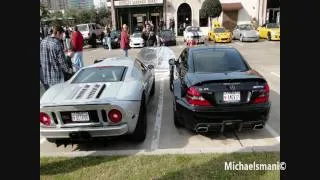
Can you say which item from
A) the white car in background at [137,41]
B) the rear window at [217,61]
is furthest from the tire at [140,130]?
the white car in background at [137,41]

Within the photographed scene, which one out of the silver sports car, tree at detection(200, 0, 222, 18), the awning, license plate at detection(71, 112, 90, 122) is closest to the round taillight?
the silver sports car

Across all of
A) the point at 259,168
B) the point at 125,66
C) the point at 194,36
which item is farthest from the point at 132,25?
the point at 259,168

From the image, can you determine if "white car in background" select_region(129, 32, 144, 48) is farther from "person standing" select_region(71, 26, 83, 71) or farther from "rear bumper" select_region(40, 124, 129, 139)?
"rear bumper" select_region(40, 124, 129, 139)

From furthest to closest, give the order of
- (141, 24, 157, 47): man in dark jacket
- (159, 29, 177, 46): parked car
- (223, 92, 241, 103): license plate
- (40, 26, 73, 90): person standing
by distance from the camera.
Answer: (159, 29, 177, 46): parked car → (141, 24, 157, 47): man in dark jacket → (40, 26, 73, 90): person standing → (223, 92, 241, 103): license plate

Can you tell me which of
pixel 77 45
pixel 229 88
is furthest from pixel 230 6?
pixel 229 88

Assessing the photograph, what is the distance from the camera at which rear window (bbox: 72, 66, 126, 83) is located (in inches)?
240

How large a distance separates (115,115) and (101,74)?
148 cm

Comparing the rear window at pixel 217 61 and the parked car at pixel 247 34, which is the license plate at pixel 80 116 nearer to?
the rear window at pixel 217 61

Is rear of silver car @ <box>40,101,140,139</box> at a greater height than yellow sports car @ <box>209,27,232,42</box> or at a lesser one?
lesser

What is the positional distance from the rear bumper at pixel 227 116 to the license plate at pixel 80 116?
1604mm

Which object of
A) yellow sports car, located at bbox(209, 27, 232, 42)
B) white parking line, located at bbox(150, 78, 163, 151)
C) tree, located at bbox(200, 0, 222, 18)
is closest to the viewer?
white parking line, located at bbox(150, 78, 163, 151)

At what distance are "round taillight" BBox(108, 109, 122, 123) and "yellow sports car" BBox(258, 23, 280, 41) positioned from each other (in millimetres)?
22614
